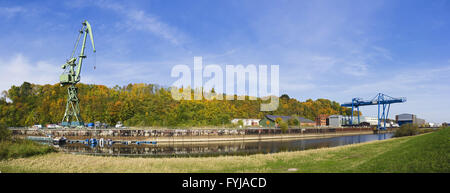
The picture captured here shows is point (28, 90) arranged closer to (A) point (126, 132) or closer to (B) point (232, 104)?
(A) point (126, 132)

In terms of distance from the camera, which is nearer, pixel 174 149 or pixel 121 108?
pixel 174 149

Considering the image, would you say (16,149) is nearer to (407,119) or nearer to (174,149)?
(174,149)

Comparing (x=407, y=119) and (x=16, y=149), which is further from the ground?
Answer: (x=16, y=149)

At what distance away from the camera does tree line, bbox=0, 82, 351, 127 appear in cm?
7288

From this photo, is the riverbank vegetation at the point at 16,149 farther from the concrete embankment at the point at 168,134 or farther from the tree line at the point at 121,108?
the tree line at the point at 121,108

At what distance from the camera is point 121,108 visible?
242 feet

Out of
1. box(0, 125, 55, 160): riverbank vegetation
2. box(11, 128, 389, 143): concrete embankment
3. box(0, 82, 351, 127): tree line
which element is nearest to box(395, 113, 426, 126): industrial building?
box(0, 82, 351, 127): tree line

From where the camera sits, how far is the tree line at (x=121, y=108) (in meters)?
72.9

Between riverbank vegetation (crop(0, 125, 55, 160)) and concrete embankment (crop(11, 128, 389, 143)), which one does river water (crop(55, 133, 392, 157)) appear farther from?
riverbank vegetation (crop(0, 125, 55, 160))

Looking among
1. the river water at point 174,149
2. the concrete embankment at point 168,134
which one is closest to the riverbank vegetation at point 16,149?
the river water at point 174,149

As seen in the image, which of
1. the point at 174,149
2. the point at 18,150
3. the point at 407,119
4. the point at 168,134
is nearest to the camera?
the point at 18,150

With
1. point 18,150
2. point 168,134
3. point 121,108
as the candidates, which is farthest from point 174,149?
point 121,108

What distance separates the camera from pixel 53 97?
91.4m
